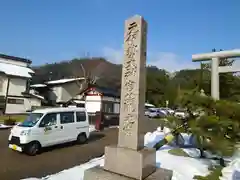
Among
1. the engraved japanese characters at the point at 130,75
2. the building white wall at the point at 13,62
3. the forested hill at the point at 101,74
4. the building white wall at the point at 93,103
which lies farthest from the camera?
the forested hill at the point at 101,74

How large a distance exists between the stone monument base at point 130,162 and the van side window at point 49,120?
5.33 meters

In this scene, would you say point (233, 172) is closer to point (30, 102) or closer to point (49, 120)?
point (49, 120)

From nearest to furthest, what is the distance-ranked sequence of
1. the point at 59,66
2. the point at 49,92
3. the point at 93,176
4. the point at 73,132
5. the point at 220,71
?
1. the point at 93,176
2. the point at 220,71
3. the point at 73,132
4. the point at 49,92
5. the point at 59,66

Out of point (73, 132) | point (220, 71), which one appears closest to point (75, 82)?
point (73, 132)

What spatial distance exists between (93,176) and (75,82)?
32.1 m

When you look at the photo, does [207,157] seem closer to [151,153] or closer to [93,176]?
[151,153]

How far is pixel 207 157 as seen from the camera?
6.94m

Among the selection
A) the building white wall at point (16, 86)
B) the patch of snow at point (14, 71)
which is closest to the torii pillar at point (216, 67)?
the patch of snow at point (14, 71)

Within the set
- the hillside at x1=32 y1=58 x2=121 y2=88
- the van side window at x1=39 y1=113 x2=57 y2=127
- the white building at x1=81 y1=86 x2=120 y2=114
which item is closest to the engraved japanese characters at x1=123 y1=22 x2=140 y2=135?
the van side window at x1=39 y1=113 x2=57 y2=127

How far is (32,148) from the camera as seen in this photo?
7809mm

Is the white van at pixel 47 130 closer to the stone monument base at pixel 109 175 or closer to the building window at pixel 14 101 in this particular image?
the stone monument base at pixel 109 175

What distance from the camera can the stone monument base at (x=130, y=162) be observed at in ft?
11.1

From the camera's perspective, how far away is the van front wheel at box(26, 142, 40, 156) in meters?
7.72

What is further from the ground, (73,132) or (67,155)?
(73,132)
